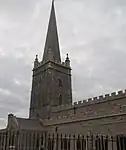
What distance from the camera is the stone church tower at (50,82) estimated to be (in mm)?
40794

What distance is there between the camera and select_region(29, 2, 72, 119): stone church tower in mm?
40794

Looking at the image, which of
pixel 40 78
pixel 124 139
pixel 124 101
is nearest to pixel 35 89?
pixel 40 78

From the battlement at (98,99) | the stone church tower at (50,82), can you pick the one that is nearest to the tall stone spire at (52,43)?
the stone church tower at (50,82)

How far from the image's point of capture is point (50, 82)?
136 ft

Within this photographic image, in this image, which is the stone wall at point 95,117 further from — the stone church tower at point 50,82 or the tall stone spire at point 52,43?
the tall stone spire at point 52,43

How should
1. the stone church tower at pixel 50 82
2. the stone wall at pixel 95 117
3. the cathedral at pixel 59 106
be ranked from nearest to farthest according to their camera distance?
→ the stone wall at pixel 95 117
the cathedral at pixel 59 106
the stone church tower at pixel 50 82

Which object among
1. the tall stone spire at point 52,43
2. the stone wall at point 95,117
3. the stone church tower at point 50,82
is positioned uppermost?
the tall stone spire at point 52,43

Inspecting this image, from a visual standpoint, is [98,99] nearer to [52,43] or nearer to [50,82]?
[50,82]

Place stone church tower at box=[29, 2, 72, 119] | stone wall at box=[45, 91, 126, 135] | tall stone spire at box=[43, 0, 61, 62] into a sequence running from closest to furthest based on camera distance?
stone wall at box=[45, 91, 126, 135]
stone church tower at box=[29, 2, 72, 119]
tall stone spire at box=[43, 0, 61, 62]

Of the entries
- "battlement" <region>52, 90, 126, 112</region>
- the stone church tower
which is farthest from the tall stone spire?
"battlement" <region>52, 90, 126, 112</region>

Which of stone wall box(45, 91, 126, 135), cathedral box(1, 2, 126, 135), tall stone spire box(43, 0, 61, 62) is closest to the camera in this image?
stone wall box(45, 91, 126, 135)

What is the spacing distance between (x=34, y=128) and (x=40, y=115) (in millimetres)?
5107

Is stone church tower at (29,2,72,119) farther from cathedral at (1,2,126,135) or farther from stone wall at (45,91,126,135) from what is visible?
stone wall at (45,91,126,135)

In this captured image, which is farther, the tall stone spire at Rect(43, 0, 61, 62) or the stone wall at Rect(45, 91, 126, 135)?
the tall stone spire at Rect(43, 0, 61, 62)
